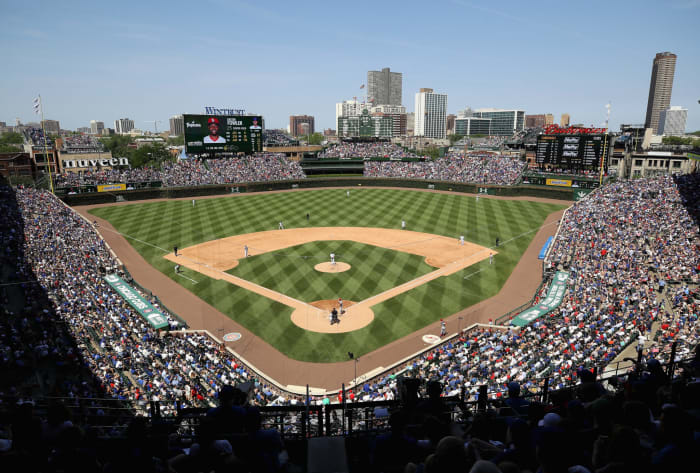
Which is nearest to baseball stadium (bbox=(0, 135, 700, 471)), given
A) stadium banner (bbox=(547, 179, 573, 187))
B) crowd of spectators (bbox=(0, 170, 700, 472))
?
crowd of spectators (bbox=(0, 170, 700, 472))

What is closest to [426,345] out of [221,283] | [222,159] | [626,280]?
[626,280]

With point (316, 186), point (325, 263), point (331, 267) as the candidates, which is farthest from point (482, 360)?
point (316, 186)

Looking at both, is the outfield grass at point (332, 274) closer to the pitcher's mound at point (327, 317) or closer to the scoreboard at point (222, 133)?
the pitcher's mound at point (327, 317)

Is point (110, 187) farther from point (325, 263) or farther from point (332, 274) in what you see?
point (332, 274)

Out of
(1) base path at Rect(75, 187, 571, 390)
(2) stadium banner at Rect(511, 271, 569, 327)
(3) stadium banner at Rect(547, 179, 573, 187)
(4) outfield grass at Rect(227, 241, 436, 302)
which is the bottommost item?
(1) base path at Rect(75, 187, 571, 390)

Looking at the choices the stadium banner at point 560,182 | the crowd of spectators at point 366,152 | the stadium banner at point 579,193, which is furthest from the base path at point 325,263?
the crowd of spectators at point 366,152

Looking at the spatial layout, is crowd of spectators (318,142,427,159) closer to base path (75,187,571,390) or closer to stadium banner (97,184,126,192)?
stadium banner (97,184,126,192)
